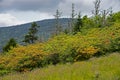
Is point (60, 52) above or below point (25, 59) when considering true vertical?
above

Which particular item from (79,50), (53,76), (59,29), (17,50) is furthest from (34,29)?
(53,76)

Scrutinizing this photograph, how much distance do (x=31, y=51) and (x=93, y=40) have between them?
460 cm

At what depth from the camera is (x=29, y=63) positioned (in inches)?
970

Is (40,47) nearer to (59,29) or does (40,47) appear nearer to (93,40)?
(93,40)

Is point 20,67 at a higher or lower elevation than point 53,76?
lower

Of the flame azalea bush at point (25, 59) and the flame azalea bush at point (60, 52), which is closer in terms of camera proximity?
the flame azalea bush at point (60, 52)

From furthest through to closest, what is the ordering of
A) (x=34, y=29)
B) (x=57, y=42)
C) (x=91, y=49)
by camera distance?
1. (x=34, y=29)
2. (x=57, y=42)
3. (x=91, y=49)

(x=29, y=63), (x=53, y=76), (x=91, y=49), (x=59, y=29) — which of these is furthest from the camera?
(x=59, y=29)

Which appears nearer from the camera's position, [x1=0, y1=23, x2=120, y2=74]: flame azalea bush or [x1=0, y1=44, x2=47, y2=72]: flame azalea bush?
[x1=0, y1=23, x2=120, y2=74]: flame azalea bush

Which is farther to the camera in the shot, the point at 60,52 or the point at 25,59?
the point at 25,59

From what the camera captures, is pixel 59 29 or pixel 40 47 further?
pixel 59 29

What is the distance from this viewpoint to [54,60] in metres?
23.8

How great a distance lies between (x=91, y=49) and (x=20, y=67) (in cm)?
586

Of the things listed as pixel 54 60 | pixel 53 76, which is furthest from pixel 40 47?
pixel 53 76
